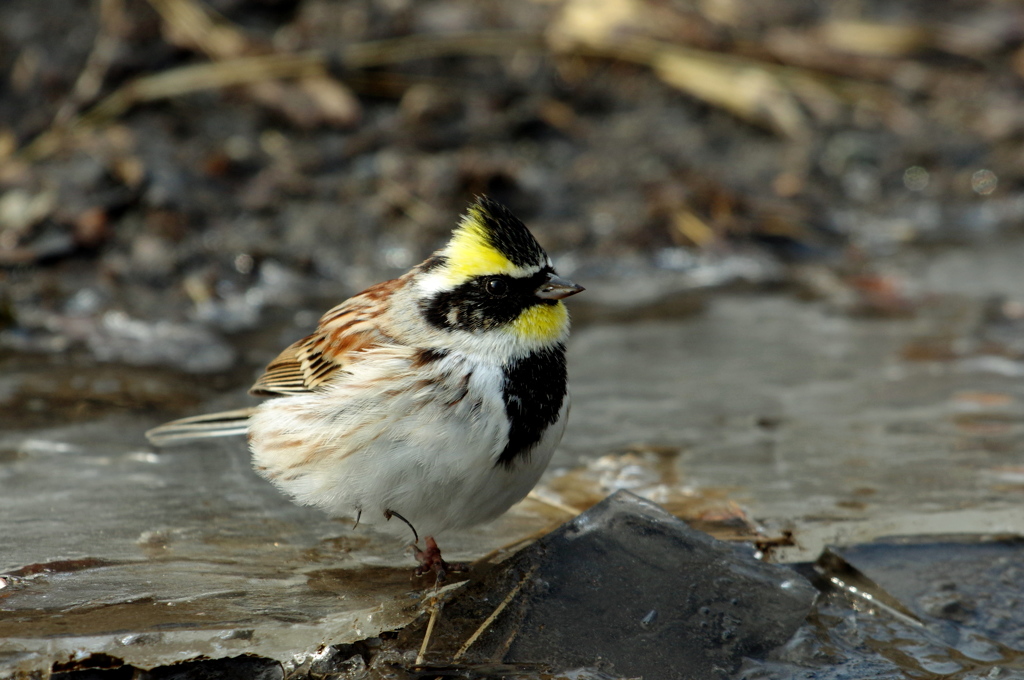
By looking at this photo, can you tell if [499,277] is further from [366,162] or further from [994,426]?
[366,162]

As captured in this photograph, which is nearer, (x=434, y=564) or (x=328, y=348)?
(x=434, y=564)

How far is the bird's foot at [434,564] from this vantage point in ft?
13.8

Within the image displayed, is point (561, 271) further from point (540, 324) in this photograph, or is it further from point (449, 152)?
point (540, 324)

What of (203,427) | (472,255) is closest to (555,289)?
(472,255)

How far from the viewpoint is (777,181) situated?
9906 millimetres

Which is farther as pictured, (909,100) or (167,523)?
(909,100)

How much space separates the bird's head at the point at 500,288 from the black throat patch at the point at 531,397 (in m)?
0.08

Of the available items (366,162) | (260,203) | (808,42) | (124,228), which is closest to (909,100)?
(808,42)

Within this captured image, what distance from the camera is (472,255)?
4406 mm

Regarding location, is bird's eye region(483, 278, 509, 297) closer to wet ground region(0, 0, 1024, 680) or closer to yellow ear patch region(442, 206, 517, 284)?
yellow ear patch region(442, 206, 517, 284)

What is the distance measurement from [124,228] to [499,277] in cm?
460

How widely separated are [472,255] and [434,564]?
3.98 feet

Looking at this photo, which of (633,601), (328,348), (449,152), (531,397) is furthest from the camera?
(449,152)

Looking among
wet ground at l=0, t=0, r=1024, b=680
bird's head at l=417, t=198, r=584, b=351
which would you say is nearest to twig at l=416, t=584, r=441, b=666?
wet ground at l=0, t=0, r=1024, b=680
